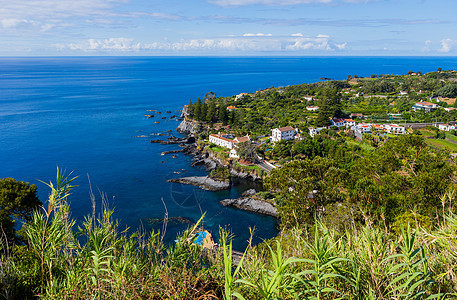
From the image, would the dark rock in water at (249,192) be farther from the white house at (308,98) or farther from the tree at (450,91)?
the tree at (450,91)

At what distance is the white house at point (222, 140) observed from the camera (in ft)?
106

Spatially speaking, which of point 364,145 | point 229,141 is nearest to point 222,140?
point 229,141

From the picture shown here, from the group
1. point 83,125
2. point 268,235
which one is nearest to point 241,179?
point 268,235

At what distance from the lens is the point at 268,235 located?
1794cm

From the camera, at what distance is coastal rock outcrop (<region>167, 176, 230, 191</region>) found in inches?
967

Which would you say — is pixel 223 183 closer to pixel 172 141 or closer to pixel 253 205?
pixel 253 205

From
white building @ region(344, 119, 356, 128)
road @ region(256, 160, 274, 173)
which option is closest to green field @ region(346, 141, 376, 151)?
→ white building @ region(344, 119, 356, 128)

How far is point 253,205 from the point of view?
2130 cm

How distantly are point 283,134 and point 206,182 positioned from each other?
12.5 meters

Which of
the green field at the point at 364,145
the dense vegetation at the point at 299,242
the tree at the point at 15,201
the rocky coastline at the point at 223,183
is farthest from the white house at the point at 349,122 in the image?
the tree at the point at 15,201

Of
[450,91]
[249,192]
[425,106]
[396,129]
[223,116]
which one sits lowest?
[249,192]

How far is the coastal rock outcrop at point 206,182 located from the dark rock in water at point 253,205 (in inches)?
106

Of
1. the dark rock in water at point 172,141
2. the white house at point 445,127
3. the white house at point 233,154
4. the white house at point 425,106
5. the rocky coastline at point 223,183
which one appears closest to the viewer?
the rocky coastline at point 223,183

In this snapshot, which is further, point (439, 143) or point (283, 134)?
point (283, 134)
